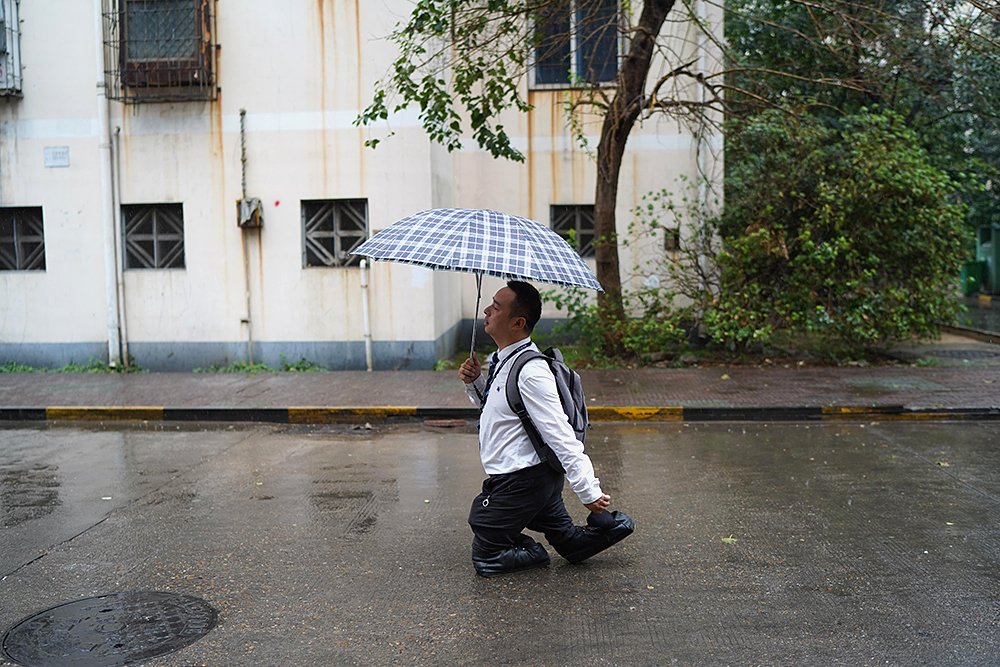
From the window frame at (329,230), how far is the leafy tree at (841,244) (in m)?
5.33

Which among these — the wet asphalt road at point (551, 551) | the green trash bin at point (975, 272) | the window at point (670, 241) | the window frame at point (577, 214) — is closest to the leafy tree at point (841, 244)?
the window at point (670, 241)

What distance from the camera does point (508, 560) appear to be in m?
4.52

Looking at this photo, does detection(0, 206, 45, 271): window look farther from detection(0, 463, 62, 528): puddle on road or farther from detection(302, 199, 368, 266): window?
detection(0, 463, 62, 528): puddle on road

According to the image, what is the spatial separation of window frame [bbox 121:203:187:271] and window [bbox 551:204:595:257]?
607 centimetres

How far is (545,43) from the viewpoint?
13305 millimetres

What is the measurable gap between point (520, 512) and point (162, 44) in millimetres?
10968

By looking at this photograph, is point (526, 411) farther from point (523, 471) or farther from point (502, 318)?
point (502, 318)

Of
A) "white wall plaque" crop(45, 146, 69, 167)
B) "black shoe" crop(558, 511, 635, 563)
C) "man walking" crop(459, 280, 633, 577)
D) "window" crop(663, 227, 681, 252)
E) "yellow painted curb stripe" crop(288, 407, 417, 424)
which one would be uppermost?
"white wall plaque" crop(45, 146, 69, 167)

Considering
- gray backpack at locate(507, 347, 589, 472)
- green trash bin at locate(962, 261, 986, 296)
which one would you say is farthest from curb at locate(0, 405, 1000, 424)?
green trash bin at locate(962, 261, 986, 296)

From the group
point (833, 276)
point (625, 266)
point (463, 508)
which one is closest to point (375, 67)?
point (625, 266)

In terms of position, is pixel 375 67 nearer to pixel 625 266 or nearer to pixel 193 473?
pixel 625 266

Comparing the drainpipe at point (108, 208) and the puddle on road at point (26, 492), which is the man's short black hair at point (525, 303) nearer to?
the puddle on road at point (26, 492)

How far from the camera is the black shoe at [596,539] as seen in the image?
4.45m

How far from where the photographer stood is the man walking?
415 cm
